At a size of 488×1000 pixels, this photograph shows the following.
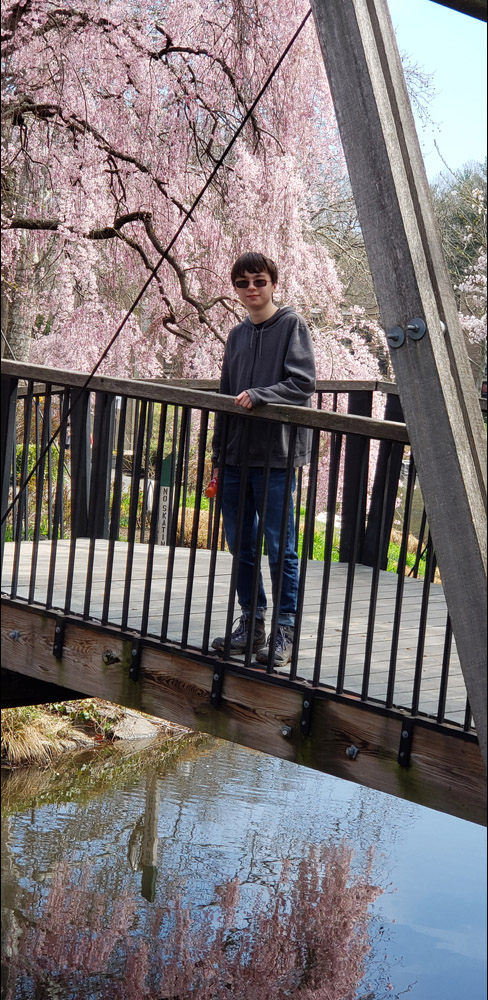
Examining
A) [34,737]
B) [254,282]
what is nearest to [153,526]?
[254,282]

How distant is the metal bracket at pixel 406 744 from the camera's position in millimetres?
3191

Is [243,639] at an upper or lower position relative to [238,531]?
lower

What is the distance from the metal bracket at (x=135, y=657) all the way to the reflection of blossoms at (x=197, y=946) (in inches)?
112

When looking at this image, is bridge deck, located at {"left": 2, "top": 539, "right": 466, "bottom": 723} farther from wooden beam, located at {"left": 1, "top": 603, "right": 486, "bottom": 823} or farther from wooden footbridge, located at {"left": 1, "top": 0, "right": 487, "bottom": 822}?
wooden beam, located at {"left": 1, "top": 603, "right": 486, "bottom": 823}

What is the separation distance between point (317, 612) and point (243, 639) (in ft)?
3.25

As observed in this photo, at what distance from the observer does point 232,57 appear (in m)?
9.41

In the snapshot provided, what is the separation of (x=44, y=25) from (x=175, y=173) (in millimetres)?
1720

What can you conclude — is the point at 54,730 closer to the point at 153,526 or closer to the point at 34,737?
the point at 34,737

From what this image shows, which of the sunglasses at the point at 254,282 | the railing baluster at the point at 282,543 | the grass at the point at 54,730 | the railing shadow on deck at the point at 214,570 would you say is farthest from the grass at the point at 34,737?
the sunglasses at the point at 254,282

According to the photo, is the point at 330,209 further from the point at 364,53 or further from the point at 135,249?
the point at 364,53

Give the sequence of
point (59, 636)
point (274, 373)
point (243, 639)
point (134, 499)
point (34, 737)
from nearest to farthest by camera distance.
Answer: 1. point (274, 373)
2. point (243, 639)
3. point (134, 499)
4. point (59, 636)
5. point (34, 737)

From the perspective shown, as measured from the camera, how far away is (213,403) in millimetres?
3449

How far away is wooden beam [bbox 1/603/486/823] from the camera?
3.13 meters

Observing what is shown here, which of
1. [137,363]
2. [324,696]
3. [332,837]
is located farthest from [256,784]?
[324,696]
